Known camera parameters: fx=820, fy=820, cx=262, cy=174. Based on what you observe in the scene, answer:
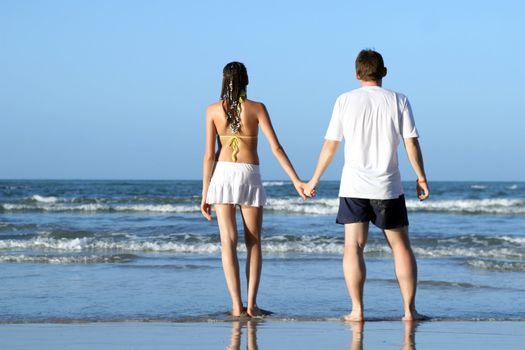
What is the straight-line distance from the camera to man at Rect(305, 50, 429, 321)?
4.94 m

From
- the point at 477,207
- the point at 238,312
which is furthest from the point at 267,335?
the point at 477,207

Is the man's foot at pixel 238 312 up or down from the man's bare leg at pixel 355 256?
down

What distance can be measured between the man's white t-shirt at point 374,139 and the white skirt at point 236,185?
723 mm

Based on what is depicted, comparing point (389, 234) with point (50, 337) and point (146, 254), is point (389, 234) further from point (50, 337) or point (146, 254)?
point (146, 254)

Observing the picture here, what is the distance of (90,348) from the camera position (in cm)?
441

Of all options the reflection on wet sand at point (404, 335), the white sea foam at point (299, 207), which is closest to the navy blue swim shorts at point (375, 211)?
the reflection on wet sand at point (404, 335)

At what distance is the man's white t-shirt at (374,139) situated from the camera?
494 centimetres

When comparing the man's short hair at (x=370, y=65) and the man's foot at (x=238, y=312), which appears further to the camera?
the man's foot at (x=238, y=312)

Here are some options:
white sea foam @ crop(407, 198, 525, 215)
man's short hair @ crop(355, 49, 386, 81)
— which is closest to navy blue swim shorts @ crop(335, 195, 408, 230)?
man's short hair @ crop(355, 49, 386, 81)

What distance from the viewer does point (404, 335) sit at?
484 centimetres

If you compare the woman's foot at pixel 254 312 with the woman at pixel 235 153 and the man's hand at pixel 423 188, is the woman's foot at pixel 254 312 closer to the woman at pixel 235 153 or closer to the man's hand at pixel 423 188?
the woman at pixel 235 153

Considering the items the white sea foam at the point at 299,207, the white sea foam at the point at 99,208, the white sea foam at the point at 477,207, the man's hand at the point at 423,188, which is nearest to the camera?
the man's hand at the point at 423,188

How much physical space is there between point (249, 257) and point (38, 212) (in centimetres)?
1735

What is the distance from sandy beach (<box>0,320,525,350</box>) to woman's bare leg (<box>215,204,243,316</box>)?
0.34 metres
